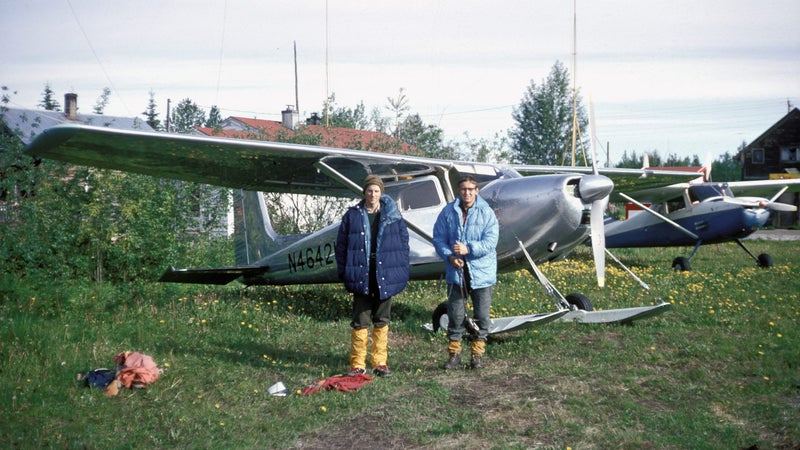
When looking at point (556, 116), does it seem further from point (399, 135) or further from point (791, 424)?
point (791, 424)

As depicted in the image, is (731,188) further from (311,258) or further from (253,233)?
(253,233)

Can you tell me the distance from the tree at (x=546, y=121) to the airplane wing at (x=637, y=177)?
134 ft

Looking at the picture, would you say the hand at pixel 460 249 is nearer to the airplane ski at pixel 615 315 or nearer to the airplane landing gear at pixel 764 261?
the airplane ski at pixel 615 315

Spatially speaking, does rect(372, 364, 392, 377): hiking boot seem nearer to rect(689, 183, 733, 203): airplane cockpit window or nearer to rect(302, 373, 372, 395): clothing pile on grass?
rect(302, 373, 372, 395): clothing pile on grass

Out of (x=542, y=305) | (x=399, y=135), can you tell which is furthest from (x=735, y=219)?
(x=399, y=135)

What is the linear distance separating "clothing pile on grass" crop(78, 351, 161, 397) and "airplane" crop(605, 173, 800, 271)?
11.8m

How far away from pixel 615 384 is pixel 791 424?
1389mm

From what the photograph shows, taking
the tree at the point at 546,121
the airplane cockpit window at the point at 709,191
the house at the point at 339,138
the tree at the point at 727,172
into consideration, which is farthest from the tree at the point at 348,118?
the tree at the point at 727,172

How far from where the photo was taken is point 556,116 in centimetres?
5881

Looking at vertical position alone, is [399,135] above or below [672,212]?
above

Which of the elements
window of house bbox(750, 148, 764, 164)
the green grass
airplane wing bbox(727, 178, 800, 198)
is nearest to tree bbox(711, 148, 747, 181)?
window of house bbox(750, 148, 764, 164)

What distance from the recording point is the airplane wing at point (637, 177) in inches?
447

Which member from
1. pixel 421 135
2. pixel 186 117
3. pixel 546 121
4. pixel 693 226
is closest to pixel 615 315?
pixel 693 226

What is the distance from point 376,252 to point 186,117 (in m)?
28.3
